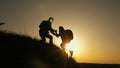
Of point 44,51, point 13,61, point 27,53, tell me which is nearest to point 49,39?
point 44,51

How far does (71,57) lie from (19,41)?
4766mm

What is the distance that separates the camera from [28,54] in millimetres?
17609

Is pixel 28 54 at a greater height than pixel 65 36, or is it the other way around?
pixel 65 36

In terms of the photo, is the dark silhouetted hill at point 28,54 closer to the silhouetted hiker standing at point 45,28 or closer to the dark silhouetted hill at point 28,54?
the dark silhouetted hill at point 28,54

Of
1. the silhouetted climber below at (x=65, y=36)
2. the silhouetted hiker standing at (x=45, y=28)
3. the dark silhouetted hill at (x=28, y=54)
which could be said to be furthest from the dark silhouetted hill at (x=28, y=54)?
the silhouetted hiker standing at (x=45, y=28)

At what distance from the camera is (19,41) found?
61.5ft

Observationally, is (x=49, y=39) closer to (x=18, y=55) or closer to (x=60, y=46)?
(x=60, y=46)

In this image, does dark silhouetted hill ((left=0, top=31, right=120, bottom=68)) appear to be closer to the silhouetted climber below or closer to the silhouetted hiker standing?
the silhouetted climber below

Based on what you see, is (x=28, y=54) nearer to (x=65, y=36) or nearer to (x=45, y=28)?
(x=65, y=36)

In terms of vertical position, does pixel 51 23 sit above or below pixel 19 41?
above

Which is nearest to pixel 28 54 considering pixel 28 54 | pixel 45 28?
pixel 28 54

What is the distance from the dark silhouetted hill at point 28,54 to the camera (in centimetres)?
1620

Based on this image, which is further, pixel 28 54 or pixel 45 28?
pixel 45 28

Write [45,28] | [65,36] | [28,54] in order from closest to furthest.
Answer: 1. [28,54]
2. [65,36]
3. [45,28]
